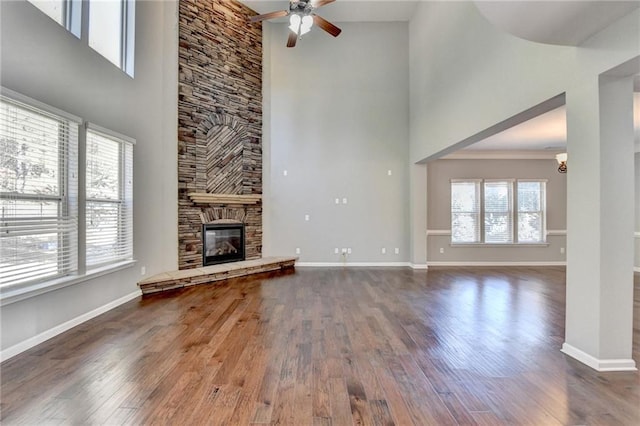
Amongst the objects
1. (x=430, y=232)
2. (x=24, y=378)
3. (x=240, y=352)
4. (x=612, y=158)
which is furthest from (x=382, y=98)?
(x=24, y=378)

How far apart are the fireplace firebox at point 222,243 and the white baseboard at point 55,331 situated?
186 centimetres

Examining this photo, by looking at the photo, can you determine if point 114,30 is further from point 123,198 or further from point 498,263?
point 498,263

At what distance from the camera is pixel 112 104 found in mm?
4055

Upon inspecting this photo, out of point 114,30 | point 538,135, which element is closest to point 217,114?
point 114,30

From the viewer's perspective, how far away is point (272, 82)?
7195 mm

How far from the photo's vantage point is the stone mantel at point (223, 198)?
5.78 m

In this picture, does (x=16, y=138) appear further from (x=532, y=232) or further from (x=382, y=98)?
(x=532, y=232)

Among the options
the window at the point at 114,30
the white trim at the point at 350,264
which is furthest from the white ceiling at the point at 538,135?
the window at the point at 114,30

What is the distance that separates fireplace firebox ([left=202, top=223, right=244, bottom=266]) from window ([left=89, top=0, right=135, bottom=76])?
9.86 ft

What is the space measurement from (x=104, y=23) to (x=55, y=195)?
8.20 ft

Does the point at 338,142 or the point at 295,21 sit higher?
the point at 295,21

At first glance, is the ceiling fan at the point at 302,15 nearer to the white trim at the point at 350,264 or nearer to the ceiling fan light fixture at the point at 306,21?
the ceiling fan light fixture at the point at 306,21

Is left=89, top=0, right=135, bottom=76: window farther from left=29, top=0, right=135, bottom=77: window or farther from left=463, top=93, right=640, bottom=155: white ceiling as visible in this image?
left=463, top=93, right=640, bottom=155: white ceiling

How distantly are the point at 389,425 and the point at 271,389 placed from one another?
81 centimetres
